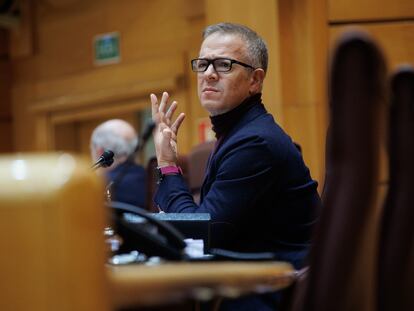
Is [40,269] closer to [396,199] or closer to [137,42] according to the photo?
[396,199]

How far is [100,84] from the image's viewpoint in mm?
7738

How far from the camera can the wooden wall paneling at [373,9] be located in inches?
197

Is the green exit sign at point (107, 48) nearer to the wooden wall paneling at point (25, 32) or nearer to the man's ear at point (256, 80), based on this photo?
the wooden wall paneling at point (25, 32)

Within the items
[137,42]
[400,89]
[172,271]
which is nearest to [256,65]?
[400,89]

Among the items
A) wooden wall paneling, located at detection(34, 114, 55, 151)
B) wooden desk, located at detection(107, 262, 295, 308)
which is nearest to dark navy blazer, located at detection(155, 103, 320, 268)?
wooden desk, located at detection(107, 262, 295, 308)

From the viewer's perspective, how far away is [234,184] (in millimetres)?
2697

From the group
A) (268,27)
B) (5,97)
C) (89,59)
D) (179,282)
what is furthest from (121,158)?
(179,282)

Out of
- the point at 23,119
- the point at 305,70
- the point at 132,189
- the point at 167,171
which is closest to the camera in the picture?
the point at 167,171

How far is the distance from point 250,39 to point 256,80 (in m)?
0.14

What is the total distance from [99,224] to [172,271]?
141 millimetres

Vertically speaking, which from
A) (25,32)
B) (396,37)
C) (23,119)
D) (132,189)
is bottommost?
(132,189)

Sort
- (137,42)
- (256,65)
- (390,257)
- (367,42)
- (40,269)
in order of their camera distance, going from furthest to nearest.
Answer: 1. (137,42)
2. (256,65)
3. (390,257)
4. (367,42)
5. (40,269)

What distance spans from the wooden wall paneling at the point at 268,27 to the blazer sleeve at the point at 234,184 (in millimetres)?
2347

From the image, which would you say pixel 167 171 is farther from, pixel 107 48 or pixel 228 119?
pixel 107 48
